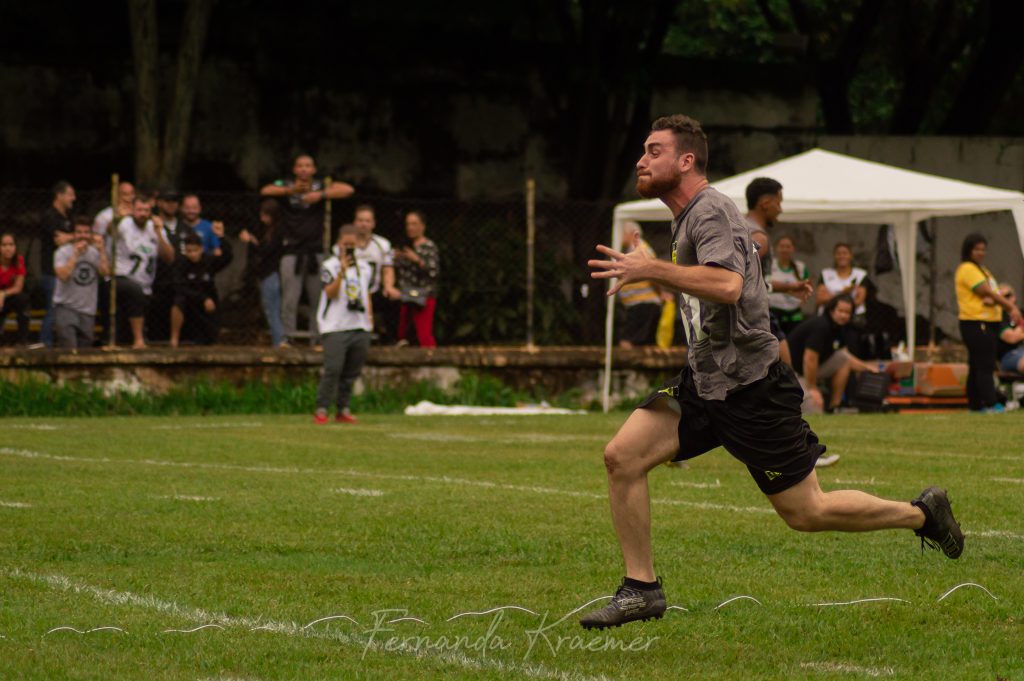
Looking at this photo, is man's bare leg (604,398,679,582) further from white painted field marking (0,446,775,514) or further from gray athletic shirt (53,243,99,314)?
gray athletic shirt (53,243,99,314)

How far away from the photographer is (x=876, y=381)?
19422 mm

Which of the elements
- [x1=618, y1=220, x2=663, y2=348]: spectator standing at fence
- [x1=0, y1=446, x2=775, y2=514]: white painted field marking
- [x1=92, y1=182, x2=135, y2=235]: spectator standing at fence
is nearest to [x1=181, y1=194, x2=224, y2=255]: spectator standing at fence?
[x1=92, y1=182, x2=135, y2=235]: spectator standing at fence

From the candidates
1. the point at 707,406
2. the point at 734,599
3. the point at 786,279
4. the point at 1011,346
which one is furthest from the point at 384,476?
the point at 1011,346

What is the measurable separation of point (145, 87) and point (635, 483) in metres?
16.3

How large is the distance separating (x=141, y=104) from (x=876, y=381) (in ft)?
31.1

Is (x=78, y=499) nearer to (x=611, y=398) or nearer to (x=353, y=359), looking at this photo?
(x=353, y=359)

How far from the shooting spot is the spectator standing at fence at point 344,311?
1662 centimetres

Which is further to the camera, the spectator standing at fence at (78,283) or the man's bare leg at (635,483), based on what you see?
the spectator standing at fence at (78,283)

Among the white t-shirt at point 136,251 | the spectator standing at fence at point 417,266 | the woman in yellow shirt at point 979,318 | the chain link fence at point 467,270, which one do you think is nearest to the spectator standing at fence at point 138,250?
the white t-shirt at point 136,251

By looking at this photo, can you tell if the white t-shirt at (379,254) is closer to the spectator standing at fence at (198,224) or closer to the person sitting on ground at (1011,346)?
the spectator standing at fence at (198,224)

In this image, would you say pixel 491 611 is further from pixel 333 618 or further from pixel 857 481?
pixel 857 481

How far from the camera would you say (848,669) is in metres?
5.60

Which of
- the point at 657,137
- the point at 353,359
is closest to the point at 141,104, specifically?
the point at 353,359

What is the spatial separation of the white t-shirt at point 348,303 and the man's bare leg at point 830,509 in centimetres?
1056
